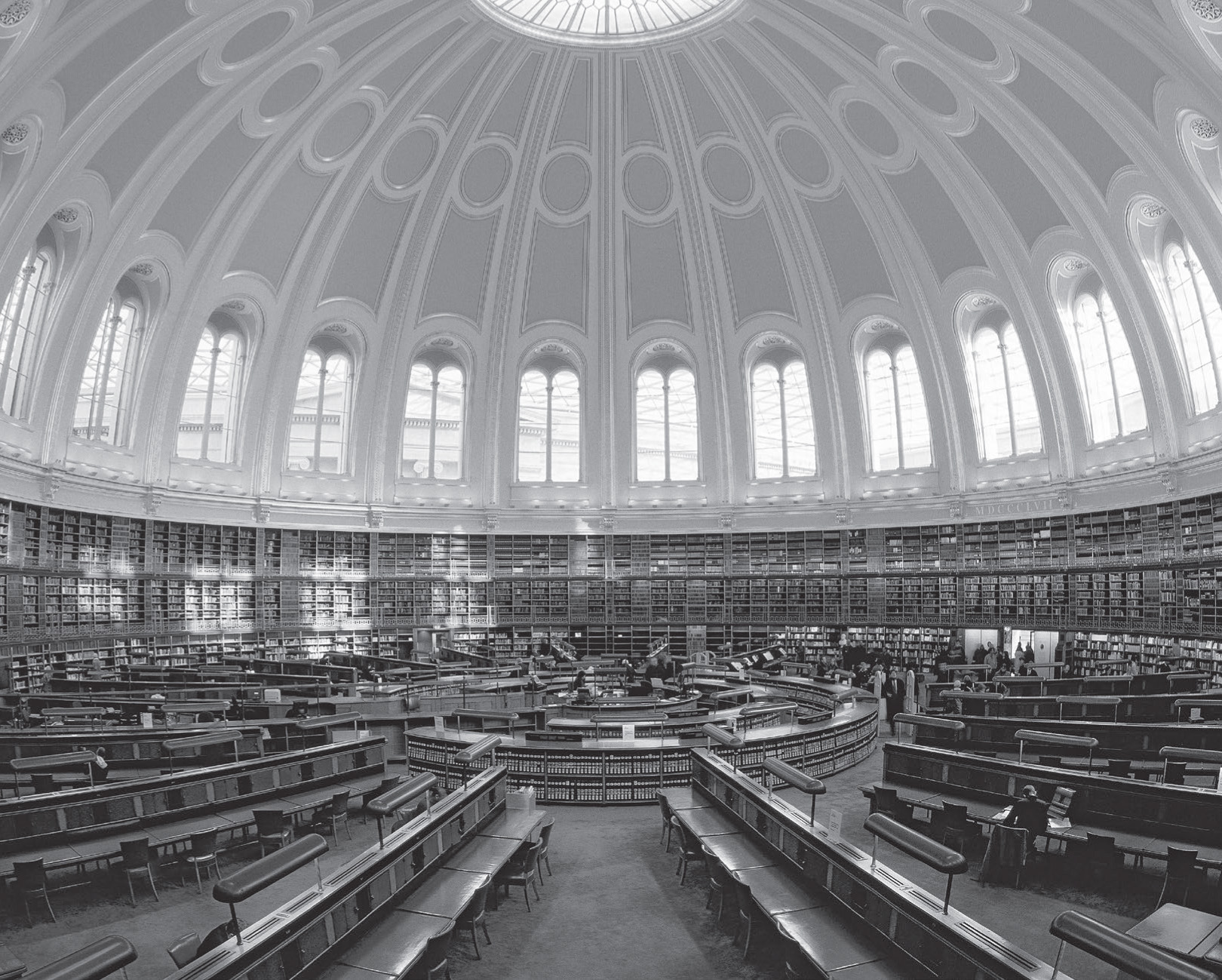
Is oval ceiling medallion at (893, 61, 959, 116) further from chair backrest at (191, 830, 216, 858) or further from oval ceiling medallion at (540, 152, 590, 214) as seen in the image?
chair backrest at (191, 830, 216, 858)

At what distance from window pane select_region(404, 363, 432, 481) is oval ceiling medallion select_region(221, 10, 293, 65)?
429 inches

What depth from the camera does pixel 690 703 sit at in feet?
48.6

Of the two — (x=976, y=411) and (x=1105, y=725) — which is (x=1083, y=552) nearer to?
(x=976, y=411)

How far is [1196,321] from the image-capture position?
18547 mm

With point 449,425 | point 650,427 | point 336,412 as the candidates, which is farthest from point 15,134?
point 650,427

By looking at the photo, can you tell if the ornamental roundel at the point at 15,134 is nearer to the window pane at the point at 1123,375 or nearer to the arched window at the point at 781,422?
the arched window at the point at 781,422

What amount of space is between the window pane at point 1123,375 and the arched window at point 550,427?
50.7 ft

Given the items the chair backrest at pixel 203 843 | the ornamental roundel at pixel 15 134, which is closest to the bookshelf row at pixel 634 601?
the ornamental roundel at pixel 15 134

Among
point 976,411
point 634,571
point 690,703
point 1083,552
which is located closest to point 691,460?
point 634,571

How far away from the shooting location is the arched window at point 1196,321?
59.0 ft

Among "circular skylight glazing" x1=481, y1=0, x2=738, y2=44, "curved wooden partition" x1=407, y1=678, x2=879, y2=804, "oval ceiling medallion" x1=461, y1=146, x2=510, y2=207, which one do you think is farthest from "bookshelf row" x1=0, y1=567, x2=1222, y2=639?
"circular skylight glazing" x1=481, y1=0, x2=738, y2=44

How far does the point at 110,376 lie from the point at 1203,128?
975 inches

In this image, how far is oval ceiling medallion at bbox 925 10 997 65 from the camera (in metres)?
18.2

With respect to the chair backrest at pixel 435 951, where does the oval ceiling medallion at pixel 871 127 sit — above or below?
above
